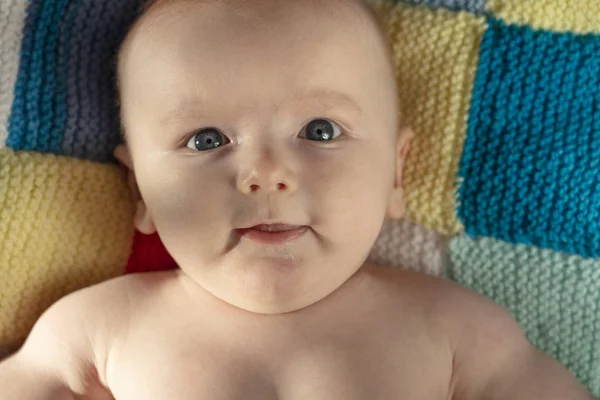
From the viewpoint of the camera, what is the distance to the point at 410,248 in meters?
1.37

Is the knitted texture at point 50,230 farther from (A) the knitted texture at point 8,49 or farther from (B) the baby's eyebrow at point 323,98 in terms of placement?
(B) the baby's eyebrow at point 323,98

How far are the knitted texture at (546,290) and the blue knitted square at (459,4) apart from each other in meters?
0.36

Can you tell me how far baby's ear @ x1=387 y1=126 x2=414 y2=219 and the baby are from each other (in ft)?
0.19

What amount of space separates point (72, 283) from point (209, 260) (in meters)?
0.29

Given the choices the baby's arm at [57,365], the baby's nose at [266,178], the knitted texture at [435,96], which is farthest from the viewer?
Result: the knitted texture at [435,96]

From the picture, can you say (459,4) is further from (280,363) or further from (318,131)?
(280,363)

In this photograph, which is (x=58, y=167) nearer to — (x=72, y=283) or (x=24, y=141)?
(x=24, y=141)

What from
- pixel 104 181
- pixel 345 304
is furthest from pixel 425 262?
pixel 104 181

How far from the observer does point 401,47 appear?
1.38m

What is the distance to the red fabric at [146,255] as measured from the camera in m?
1.41

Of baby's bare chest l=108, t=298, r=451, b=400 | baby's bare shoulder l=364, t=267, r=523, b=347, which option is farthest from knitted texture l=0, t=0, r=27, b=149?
baby's bare shoulder l=364, t=267, r=523, b=347

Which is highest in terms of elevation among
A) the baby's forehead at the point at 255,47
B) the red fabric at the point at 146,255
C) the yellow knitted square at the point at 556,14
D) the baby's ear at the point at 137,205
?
the yellow knitted square at the point at 556,14

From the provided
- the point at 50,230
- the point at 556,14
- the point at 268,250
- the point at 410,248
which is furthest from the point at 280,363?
the point at 556,14

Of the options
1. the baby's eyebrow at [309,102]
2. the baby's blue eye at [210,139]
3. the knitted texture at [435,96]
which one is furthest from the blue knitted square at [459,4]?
the baby's blue eye at [210,139]
